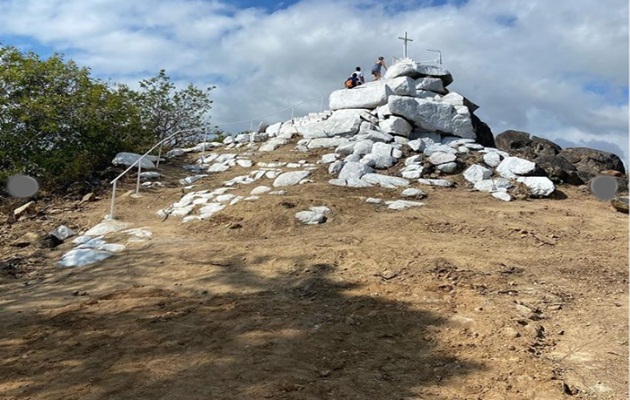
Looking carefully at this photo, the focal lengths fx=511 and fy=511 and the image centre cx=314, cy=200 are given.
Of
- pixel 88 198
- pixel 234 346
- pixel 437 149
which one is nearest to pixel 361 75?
pixel 437 149

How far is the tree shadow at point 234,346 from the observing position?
14.5 feet

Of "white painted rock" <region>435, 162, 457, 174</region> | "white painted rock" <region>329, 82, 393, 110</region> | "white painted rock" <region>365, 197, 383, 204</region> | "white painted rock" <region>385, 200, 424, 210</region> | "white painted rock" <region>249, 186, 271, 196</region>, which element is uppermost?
"white painted rock" <region>329, 82, 393, 110</region>

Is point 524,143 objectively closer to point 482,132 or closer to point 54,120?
point 482,132

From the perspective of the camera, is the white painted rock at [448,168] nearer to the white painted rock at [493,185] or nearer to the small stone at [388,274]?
the white painted rock at [493,185]

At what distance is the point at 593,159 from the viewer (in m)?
20.6

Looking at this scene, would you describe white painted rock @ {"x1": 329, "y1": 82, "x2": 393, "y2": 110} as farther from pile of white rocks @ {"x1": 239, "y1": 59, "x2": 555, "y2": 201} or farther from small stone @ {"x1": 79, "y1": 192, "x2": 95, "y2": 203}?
small stone @ {"x1": 79, "y1": 192, "x2": 95, "y2": 203}

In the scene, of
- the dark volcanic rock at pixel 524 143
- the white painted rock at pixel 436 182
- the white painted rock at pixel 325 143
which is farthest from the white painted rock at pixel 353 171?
the dark volcanic rock at pixel 524 143

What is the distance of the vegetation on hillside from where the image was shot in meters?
13.8

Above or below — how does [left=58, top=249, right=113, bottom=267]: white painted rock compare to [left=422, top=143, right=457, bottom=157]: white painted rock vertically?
below

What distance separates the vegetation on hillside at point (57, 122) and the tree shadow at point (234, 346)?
335 inches

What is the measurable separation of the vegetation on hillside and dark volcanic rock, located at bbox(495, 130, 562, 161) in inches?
550

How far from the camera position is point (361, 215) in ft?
32.9

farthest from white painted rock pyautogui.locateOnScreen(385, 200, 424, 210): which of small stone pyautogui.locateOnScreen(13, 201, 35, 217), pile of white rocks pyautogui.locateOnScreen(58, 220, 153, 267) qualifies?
small stone pyautogui.locateOnScreen(13, 201, 35, 217)

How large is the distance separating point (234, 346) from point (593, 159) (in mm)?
19803
